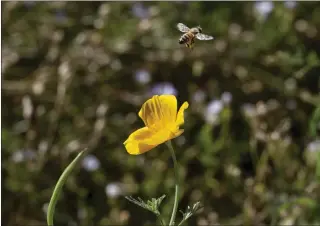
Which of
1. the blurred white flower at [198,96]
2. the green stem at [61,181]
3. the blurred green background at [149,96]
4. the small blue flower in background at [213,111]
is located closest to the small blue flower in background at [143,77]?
the blurred green background at [149,96]

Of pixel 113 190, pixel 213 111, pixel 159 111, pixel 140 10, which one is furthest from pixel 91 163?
pixel 159 111

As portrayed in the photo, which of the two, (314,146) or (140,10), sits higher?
(140,10)

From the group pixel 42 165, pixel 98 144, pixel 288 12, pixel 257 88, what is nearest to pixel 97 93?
pixel 98 144

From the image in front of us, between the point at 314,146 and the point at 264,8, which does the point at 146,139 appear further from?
the point at 264,8

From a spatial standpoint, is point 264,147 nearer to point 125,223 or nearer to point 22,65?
point 125,223

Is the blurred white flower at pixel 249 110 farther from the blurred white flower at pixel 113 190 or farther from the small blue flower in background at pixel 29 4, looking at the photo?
the small blue flower in background at pixel 29 4

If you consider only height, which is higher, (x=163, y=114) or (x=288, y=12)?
(x=163, y=114)
